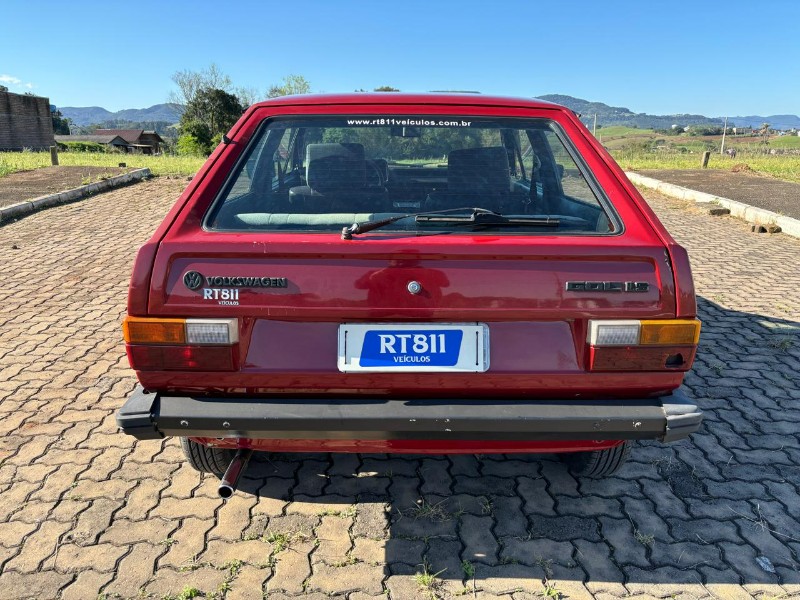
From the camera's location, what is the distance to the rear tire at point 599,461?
270 centimetres

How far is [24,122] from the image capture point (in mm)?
38188

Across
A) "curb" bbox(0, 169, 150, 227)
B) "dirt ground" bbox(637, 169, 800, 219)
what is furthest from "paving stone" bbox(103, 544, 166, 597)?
"dirt ground" bbox(637, 169, 800, 219)

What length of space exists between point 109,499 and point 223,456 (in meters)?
0.55

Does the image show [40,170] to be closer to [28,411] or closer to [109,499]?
[28,411]

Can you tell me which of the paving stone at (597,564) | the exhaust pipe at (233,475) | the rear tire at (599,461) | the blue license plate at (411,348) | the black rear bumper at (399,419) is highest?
the blue license plate at (411,348)

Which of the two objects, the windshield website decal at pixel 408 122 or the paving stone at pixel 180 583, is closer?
the paving stone at pixel 180 583

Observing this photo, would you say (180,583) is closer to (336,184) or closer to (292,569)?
(292,569)

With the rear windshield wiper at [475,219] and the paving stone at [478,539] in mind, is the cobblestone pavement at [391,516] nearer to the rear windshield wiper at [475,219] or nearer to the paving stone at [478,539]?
the paving stone at [478,539]

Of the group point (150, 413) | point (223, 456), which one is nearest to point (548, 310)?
point (150, 413)

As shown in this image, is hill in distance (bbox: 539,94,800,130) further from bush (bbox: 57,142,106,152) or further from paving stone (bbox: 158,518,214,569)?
bush (bbox: 57,142,106,152)

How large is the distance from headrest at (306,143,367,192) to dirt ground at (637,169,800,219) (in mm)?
10787

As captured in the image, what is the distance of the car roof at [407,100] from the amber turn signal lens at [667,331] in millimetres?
1076

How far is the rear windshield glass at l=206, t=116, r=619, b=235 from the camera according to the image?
2264mm

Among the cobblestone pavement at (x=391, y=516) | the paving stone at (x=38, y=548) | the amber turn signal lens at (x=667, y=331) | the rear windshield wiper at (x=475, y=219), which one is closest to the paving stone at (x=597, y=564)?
the cobblestone pavement at (x=391, y=516)
